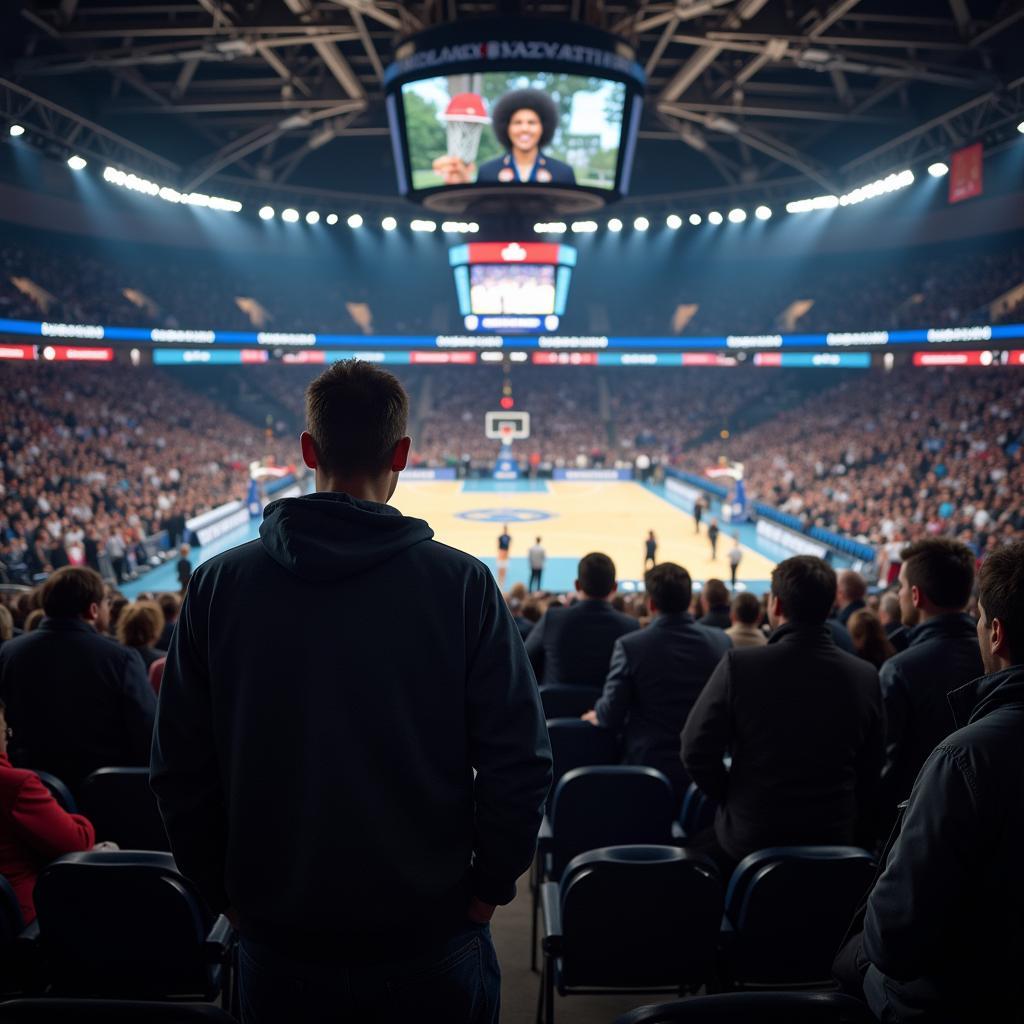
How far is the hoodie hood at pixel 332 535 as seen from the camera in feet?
6.78

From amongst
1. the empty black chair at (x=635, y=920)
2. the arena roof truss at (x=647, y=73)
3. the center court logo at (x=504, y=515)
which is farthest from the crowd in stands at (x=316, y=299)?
the empty black chair at (x=635, y=920)

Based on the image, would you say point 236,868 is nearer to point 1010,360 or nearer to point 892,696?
point 892,696

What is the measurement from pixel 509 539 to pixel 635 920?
18.7 m

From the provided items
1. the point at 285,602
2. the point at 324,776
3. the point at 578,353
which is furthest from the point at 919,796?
the point at 578,353

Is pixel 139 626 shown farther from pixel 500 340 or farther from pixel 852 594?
pixel 500 340

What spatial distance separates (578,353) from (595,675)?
35576 millimetres

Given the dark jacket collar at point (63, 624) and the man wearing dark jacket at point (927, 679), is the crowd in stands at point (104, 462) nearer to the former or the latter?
the dark jacket collar at point (63, 624)

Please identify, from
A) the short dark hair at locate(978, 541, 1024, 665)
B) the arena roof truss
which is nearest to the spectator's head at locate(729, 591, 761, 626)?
the short dark hair at locate(978, 541, 1024, 665)

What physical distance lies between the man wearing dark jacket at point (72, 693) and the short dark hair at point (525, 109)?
19.4 m

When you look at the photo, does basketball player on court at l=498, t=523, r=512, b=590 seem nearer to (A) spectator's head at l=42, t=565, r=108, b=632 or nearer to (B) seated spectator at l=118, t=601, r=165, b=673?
(B) seated spectator at l=118, t=601, r=165, b=673

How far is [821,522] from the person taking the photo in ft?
90.4

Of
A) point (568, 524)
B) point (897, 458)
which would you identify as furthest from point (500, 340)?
point (897, 458)

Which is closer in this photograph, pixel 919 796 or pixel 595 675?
pixel 919 796

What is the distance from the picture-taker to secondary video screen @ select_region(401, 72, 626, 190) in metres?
20.8
